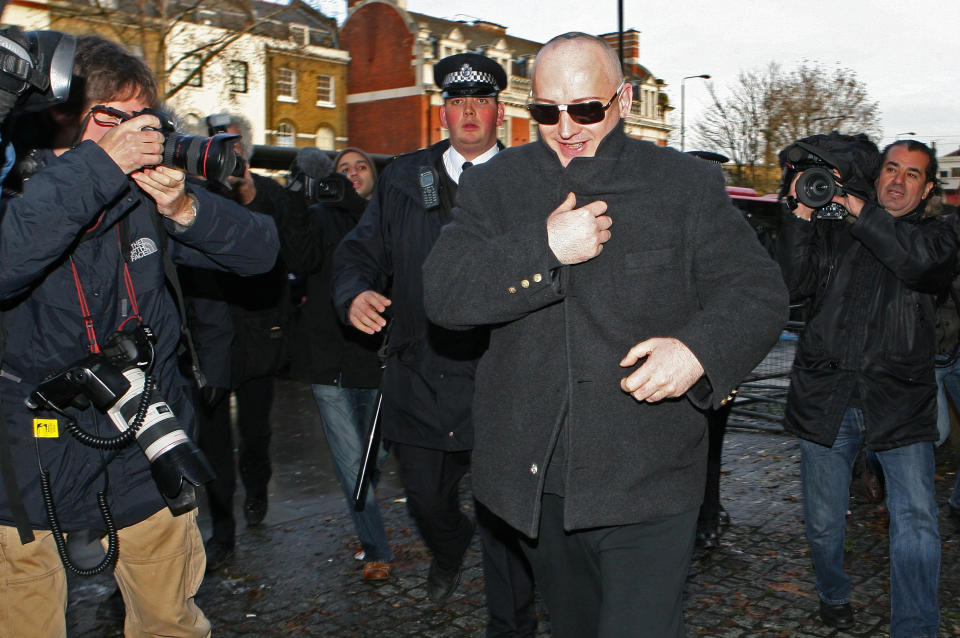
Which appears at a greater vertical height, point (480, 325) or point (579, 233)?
point (579, 233)

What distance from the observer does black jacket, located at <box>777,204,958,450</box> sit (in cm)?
393

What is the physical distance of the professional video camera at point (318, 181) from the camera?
556cm

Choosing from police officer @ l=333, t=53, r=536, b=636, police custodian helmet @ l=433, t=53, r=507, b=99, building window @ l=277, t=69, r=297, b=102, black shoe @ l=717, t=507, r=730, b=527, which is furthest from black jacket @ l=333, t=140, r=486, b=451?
building window @ l=277, t=69, r=297, b=102

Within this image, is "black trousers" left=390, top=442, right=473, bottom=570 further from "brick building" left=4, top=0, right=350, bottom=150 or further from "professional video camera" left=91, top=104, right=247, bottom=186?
"brick building" left=4, top=0, right=350, bottom=150

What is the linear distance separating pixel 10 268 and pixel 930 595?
3.48 m

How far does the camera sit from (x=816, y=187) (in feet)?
13.4

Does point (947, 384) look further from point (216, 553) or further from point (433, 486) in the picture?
point (216, 553)

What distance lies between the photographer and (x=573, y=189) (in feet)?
8.90

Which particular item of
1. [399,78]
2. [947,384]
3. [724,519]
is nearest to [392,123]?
[399,78]

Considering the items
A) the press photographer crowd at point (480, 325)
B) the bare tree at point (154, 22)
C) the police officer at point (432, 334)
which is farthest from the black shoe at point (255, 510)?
the bare tree at point (154, 22)

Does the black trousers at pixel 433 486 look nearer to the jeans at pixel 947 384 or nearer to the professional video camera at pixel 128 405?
the professional video camera at pixel 128 405

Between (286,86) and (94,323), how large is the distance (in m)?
43.2

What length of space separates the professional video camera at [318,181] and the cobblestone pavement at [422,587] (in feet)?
6.47

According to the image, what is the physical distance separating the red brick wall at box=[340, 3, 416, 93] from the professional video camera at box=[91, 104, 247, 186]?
151 feet
